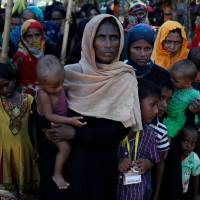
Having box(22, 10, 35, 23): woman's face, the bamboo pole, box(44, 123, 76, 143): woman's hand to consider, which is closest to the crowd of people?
box(44, 123, 76, 143): woman's hand

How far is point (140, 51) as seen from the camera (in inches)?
116

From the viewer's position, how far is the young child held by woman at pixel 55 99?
2393 mm

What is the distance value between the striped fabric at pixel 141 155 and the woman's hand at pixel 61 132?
44 cm

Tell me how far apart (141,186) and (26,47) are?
6.60 feet

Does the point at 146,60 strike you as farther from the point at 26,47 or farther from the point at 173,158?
the point at 26,47

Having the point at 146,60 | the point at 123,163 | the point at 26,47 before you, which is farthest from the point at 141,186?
the point at 26,47

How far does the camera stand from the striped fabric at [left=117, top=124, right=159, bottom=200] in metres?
2.67

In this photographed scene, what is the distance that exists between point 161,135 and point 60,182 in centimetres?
77

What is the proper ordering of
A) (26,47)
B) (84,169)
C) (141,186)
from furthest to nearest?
(26,47) → (141,186) → (84,169)

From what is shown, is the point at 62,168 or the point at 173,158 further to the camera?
the point at 173,158

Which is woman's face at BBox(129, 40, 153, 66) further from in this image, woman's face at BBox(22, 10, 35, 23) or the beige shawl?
woman's face at BBox(22, 10, 35, 23)

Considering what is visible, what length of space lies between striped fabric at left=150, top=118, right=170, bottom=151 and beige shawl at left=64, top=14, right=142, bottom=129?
0.38m

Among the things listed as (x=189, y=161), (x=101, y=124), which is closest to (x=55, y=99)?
(x=101, y=124)

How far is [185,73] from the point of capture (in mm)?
2977
